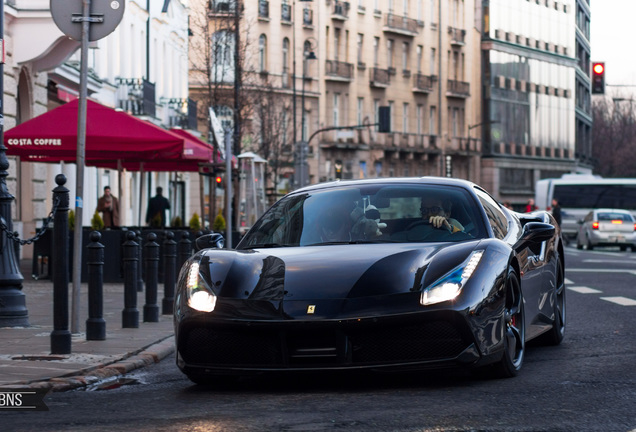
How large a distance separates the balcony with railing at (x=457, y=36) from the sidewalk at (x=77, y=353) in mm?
85315

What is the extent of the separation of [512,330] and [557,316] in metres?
2.26

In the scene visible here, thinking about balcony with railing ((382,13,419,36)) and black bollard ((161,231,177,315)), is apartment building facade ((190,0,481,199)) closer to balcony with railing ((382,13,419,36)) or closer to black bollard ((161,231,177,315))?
balcony with railing ((382,13,419,36))

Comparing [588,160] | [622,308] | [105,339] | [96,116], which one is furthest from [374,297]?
[588,160]

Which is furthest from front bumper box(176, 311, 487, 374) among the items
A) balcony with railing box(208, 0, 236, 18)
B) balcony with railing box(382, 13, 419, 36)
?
balcony with railing box(382, 13, 419, 36)

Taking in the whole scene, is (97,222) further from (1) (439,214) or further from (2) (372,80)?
(2) (372,80)

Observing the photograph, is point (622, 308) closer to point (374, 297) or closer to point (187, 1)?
point (374, 297)

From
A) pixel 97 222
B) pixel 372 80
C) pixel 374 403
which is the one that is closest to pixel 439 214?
pixel 374 403

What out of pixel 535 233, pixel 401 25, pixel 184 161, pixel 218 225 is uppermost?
pixel 401 25

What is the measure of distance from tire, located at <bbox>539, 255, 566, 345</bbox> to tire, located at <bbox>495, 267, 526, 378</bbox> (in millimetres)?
1666

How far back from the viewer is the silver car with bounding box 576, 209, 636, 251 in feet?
156

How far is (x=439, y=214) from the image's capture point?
9.00m

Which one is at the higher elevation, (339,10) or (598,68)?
(339,10)

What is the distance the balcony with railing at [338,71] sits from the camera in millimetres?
85938

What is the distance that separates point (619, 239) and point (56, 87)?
2304cm
